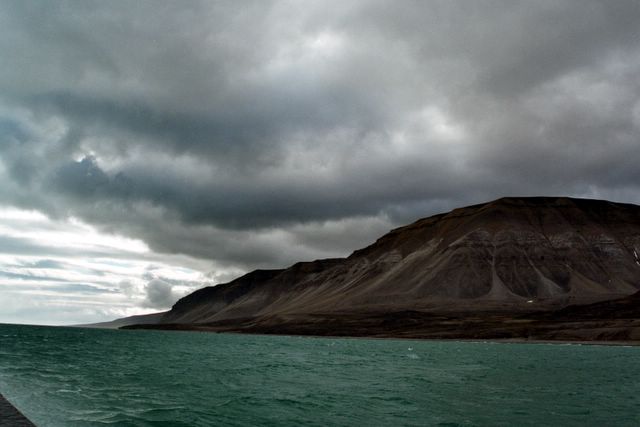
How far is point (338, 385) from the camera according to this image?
51.2m

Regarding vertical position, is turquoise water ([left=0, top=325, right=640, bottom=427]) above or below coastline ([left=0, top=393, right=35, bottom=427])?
below

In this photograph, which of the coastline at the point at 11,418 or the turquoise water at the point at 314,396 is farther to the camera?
the turquoise water at the point at 314,396

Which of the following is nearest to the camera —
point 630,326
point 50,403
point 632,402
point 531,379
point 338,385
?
point 50,403

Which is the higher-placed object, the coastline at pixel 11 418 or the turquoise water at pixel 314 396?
the coastline at pixel 11 418

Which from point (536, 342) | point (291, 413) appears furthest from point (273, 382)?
point (536, 342)

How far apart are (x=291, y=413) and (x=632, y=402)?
25040mm

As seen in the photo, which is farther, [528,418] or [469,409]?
[469,409]

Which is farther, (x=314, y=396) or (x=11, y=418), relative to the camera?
(x=314, y=396)

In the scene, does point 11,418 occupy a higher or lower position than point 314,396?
higher

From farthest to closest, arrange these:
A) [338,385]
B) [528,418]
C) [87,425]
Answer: [338,385] → [528,418] → [87,425]

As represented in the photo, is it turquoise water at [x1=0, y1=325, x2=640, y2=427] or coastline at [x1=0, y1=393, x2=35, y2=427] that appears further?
turquoise water at [x1=0, y1=325, x2=640, y2=427]

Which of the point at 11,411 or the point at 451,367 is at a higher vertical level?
the point at 11,411

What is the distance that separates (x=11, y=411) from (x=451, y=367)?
60.5 m

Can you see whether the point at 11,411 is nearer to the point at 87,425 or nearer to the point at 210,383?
the point at 87,425
